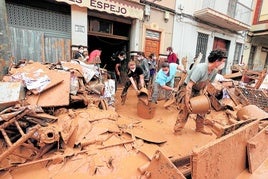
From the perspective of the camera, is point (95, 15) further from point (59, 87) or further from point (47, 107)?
point (47, 107)

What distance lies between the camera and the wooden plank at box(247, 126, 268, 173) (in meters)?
1.88

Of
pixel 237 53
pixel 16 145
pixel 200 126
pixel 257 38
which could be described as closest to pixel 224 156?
pixel 200 126

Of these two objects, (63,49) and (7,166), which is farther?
(63,49)

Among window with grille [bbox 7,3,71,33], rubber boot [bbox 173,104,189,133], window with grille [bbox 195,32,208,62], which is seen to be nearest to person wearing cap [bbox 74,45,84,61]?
window with grille [bbox 7,3,71,33]

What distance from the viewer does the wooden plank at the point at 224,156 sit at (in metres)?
1.36

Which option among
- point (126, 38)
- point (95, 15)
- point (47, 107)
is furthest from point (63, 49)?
point (47, 107)

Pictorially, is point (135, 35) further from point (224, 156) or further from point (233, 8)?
point (233, 8)

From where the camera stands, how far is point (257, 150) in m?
1.98

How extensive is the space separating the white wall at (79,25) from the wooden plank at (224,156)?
5517 millimetres

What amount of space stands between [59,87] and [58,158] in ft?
4.27

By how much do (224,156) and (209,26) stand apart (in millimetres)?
9634

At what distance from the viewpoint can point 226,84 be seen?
17.9 ft

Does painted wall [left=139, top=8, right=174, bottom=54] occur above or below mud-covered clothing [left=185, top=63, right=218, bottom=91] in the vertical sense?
above

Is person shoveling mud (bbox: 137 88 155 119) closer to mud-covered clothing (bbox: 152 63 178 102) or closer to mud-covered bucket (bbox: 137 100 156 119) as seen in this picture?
mud-covered bucket (bbox: 137 100 156 119)
